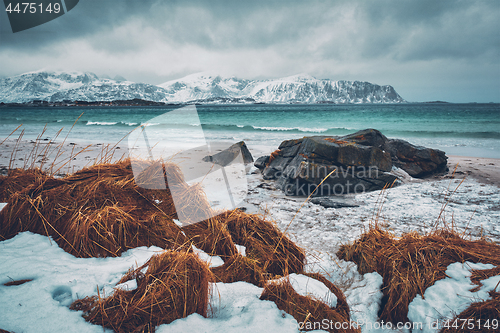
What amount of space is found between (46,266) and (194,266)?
3.62 feet

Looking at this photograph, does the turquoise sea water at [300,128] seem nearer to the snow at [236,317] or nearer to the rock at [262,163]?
the rock at [262,163]

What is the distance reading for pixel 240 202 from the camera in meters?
5.07

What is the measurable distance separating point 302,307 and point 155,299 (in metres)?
1.04

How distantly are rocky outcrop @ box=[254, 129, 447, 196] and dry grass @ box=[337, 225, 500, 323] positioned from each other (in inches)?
89.7

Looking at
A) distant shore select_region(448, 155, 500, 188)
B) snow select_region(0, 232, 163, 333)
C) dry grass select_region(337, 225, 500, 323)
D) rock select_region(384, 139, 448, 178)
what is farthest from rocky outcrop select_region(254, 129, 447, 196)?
snow select_region(0, 232, 163, 333)

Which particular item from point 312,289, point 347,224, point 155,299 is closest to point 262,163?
point 347,224

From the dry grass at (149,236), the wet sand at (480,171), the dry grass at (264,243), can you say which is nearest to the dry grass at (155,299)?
the dry grass at (149,236)

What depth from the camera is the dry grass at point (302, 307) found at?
1560 millimetres

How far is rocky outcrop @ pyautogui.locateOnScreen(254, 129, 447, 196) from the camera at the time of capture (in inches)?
213

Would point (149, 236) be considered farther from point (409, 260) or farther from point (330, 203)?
point (330, 203)

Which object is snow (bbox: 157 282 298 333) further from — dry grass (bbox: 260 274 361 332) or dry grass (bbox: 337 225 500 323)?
dry grass (bbox: 337 225 500 323)

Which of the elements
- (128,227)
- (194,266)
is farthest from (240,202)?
(194,266)

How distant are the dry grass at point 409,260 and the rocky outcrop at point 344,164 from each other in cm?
228

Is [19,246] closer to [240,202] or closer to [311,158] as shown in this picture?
[240,202]
